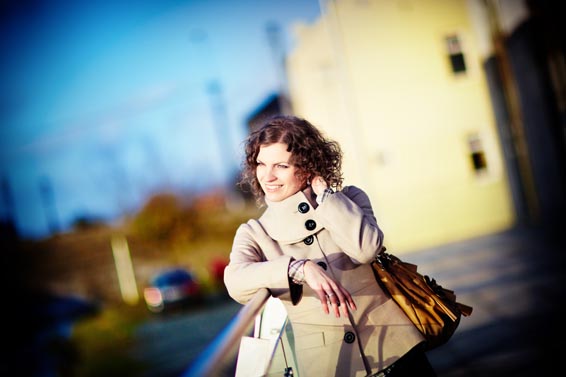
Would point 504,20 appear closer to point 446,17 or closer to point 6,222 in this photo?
point 446,17

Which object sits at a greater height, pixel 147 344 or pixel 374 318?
pixel 374 318

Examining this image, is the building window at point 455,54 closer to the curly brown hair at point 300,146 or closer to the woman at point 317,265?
the curly brown hair at point 300,146

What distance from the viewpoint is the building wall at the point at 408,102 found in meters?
15.9

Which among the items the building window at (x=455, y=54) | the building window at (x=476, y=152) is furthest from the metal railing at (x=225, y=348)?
the building window at (x=455, y=54)

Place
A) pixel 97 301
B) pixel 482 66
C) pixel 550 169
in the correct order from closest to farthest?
pixel 550 169, pixel 482 66, pixel 97 301

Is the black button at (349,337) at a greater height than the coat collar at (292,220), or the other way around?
the coat collar at (292,220)

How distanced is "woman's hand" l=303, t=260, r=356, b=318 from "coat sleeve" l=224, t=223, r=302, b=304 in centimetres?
7

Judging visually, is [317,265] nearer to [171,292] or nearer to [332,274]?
[332,274]

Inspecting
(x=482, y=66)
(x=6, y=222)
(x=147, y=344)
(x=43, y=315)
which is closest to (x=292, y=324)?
(x=147, y=344)

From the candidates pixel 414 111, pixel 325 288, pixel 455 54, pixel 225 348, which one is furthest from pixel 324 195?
pixel 455 54

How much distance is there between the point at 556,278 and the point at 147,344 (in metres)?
9.93

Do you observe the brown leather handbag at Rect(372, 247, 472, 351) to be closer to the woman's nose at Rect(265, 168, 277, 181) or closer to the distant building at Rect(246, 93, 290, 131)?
the woman's nose at Rect(265, 168, 277, 181)

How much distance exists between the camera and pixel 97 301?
941 inches

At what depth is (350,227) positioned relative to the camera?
1478 mm
